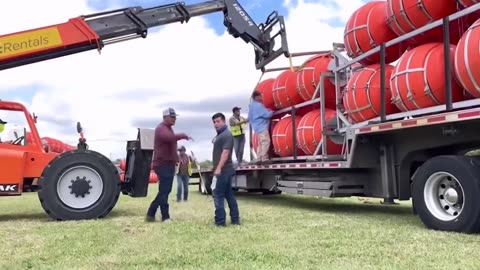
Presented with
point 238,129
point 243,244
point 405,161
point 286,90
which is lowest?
point 243,244

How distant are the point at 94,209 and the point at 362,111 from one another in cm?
456

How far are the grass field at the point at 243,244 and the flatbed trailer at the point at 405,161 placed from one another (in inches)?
15.7

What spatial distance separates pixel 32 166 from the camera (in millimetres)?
9016

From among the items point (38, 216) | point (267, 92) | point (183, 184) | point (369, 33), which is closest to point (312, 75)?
point (267, 92)

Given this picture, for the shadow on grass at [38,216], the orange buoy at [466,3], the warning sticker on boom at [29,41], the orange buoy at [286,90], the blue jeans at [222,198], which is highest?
the warning sticker on boom at [29,41]

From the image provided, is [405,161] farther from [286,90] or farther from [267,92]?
[267,92]

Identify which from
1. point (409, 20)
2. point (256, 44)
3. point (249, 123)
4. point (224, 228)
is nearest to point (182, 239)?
point (224, 228)

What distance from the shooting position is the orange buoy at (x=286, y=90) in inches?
443

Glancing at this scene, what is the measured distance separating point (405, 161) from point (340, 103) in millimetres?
1873

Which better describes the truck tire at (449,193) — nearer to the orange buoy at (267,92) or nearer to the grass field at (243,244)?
the grass field at (243,244)

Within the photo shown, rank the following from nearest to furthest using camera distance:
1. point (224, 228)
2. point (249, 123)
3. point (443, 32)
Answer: point (443, 32)
point (224, 228)
point (249, 123)

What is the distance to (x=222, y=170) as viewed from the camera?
773 centimetres

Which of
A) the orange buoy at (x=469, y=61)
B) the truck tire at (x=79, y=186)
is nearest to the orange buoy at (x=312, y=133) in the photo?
the orange buoy at (x=469, y=61)

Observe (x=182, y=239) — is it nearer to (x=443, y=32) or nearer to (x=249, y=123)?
(x=443, y=32)
